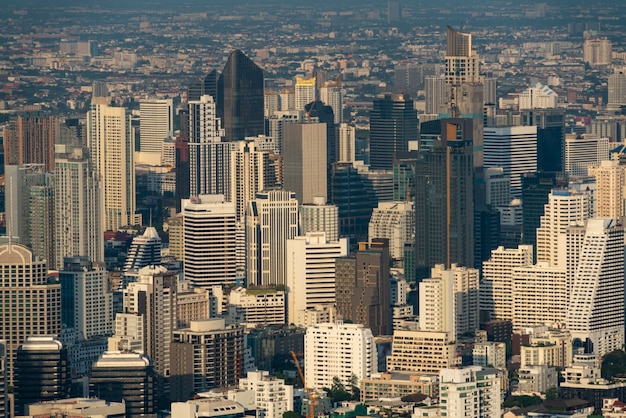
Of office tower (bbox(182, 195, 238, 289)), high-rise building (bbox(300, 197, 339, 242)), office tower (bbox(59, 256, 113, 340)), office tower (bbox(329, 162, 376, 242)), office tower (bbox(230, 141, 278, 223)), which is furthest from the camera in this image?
office tower (bbox(230, 141, 278, 223))

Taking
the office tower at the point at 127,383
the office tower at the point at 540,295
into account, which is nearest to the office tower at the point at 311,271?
the office tower at the point at 540,295

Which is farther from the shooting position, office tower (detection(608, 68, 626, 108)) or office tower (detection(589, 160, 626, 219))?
office tower (detection(608, 68, 626, 108))

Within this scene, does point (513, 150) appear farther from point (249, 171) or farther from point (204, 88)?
point (204, 88)

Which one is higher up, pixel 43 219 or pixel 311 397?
pixel 43 219

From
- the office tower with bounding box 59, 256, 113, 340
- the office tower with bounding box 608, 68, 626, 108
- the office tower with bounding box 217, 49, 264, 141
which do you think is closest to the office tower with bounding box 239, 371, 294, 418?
the office tower with bounding box 59, 256, 113, 340

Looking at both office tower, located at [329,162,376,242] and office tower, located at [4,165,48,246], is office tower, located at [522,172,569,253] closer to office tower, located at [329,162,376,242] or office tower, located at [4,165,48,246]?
office tower, located at [329,162,376,242]

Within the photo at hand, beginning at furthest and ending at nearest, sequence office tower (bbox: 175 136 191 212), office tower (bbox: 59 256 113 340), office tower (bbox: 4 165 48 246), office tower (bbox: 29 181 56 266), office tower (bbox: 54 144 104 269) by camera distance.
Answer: office tower (bbox: 175 136 191 212)
office tower (bbox: 54 144 104 269)
office tower (bbox: 4 165 48 246)
office tower (bbox: 29 181 56 266)
office tower (bbox: 59 256 113 340)

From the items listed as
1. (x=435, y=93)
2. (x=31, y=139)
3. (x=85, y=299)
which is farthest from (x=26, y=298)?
(x=435, y=93)
